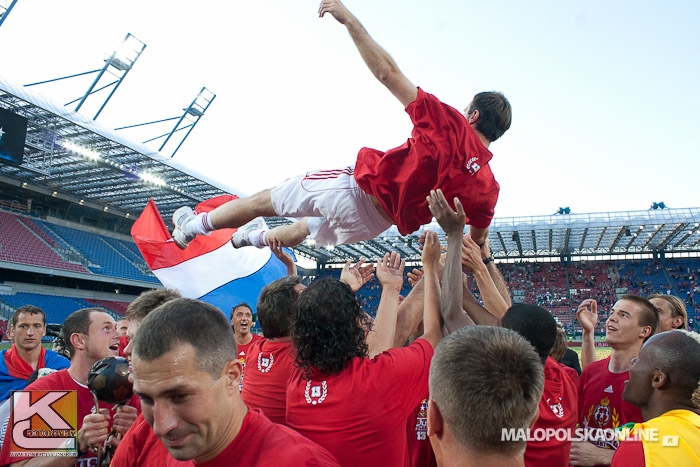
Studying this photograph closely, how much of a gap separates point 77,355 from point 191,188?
27.1 metres

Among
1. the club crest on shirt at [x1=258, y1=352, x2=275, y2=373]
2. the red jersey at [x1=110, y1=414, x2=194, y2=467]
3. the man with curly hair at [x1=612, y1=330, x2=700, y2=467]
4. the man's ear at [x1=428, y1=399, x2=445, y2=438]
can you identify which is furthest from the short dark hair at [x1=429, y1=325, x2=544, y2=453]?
the club crest on shirt at [x1=258, y1=352, x2=275, y2=373]

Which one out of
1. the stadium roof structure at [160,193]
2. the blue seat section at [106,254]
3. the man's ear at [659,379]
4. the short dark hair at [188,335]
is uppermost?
the stadium roof structure at [160,193]

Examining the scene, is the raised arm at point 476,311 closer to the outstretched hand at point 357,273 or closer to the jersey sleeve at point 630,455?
the outstretched hand at point 357,273

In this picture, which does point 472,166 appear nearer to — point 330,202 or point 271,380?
point 330,202

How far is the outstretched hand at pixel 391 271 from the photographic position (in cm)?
299

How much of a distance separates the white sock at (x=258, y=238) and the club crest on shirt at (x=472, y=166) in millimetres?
2244

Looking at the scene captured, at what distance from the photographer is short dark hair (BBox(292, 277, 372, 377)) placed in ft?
7.86

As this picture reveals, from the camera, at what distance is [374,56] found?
355cm

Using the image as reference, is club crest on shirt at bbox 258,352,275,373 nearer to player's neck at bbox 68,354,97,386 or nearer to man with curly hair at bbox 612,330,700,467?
player's neck at bbox 68,354,97,386

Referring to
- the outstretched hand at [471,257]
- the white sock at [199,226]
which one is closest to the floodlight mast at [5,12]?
the white sock at [199,226]

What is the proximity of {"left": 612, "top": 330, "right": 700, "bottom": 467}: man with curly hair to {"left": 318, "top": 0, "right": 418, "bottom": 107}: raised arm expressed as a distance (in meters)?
2.29

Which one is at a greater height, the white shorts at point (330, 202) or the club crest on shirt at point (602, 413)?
the white shorts at point (330, 202)

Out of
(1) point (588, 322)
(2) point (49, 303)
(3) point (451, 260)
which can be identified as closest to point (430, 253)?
(3) point (451, 260)

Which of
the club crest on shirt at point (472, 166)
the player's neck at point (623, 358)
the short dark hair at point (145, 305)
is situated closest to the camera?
the short dark hair at point (145, 305)
